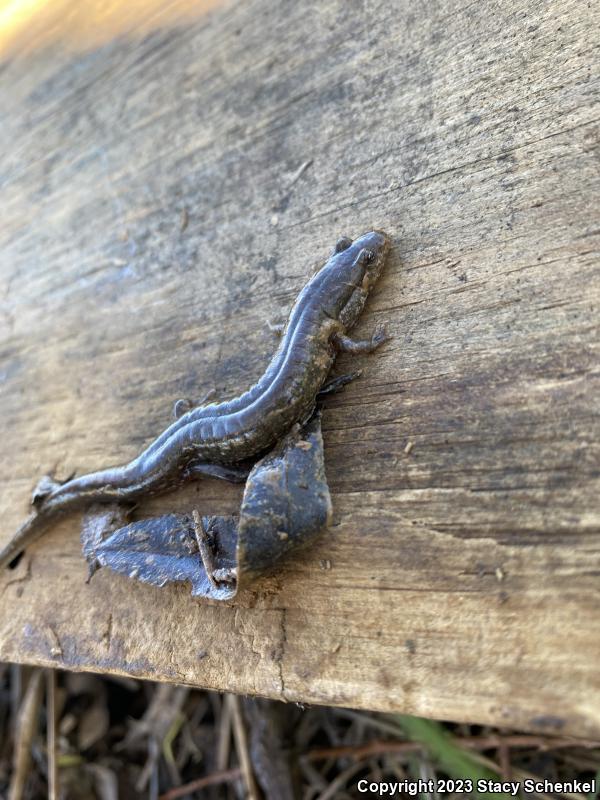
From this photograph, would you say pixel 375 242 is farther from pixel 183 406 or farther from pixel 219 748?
pixel 219 748

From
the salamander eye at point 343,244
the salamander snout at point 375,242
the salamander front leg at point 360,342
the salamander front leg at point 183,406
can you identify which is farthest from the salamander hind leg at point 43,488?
the salamander snout at point 375,242

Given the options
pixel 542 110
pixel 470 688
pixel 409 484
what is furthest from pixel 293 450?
pixel 542 110

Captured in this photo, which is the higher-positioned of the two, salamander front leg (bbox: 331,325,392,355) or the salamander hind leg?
the salamander hind leg

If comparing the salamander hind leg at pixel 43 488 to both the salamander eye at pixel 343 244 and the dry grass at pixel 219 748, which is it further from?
the salamander eye at pixel 343 244

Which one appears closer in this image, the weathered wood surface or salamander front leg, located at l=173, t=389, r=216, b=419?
the weathered wood surface

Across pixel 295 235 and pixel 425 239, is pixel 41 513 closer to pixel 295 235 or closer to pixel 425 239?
pixel 295 235

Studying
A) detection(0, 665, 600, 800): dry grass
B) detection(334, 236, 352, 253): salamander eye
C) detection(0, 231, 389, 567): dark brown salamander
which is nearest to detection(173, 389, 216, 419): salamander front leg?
detection(0, 231, 389, 567): dark brown salamander

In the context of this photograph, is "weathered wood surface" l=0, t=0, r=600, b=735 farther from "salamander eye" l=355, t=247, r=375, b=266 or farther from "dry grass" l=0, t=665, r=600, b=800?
"dry grass" l=0, t=665, r=600, b=800
